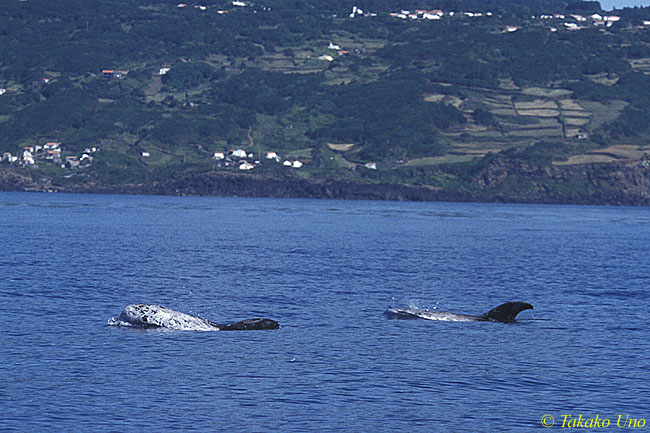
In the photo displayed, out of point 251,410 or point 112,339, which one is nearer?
point 251,410

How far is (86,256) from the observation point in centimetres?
8481

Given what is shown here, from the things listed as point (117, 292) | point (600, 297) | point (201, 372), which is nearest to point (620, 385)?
point (201, 372)

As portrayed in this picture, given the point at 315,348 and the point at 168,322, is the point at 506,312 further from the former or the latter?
the point at 168,322

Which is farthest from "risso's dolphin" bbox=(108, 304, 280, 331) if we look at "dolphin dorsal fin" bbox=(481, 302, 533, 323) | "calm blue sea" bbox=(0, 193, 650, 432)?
"dolphin dorsal fin" bbox=(481, 302, 533, 323)

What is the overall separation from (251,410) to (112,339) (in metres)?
13.1

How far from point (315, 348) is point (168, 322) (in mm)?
8487

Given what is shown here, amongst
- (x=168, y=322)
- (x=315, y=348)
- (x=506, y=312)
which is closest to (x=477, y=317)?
(x=506, y=312)

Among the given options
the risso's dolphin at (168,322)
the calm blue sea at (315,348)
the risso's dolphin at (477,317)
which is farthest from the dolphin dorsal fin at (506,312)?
the risso's dolphin at (168,322)

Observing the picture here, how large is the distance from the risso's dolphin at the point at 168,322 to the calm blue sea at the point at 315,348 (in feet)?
3.37

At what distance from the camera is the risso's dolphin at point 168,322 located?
141ft

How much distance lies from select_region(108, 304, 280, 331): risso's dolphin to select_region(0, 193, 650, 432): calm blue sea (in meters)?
1.03

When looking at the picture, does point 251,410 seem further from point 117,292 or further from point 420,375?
point 117,292

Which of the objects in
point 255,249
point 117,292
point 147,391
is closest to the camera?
point 147,391

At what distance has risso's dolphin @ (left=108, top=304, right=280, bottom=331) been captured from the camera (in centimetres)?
4294
